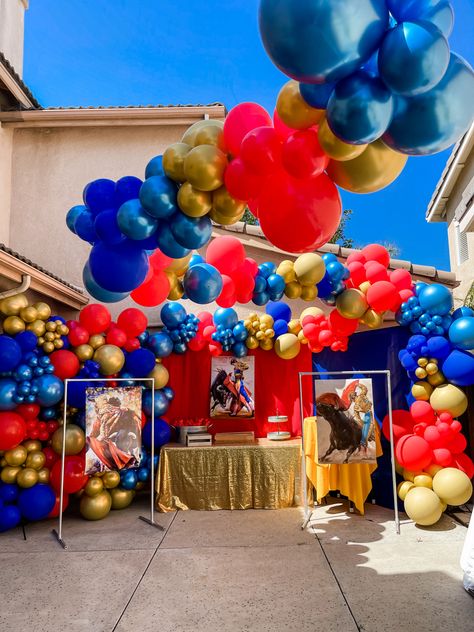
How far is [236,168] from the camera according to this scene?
2.76m

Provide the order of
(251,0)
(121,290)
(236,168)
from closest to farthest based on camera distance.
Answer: (251,0), (236,168), (121,290)

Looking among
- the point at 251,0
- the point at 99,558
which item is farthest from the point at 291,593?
the point at 251,0

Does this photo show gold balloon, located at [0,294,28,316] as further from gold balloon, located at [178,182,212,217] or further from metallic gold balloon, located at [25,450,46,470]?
gold balloon, located at [178,182,212,217]

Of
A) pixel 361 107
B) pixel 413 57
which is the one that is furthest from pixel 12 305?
pixel 413 57

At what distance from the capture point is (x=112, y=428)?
550cm

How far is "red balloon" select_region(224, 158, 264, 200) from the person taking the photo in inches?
107

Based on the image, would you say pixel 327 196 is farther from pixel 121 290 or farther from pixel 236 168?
pixel 121 290

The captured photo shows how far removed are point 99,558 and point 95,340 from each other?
251 cm

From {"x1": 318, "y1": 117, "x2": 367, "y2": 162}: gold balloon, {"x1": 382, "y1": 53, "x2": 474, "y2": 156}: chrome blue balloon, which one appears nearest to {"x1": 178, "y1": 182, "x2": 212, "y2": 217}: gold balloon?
{"x1": 318, "y1": 117, "x2": 367, "y2": 162}: gold balloon

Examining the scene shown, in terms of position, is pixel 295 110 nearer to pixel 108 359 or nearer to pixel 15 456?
pixel 108 359

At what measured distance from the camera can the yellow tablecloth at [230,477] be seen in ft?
20.4

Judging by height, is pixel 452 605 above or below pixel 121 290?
below

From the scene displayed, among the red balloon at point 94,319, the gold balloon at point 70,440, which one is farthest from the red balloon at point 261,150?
the gold balloon at point 70,440

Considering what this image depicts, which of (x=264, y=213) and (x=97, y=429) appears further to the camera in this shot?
(x=97, y=429)
